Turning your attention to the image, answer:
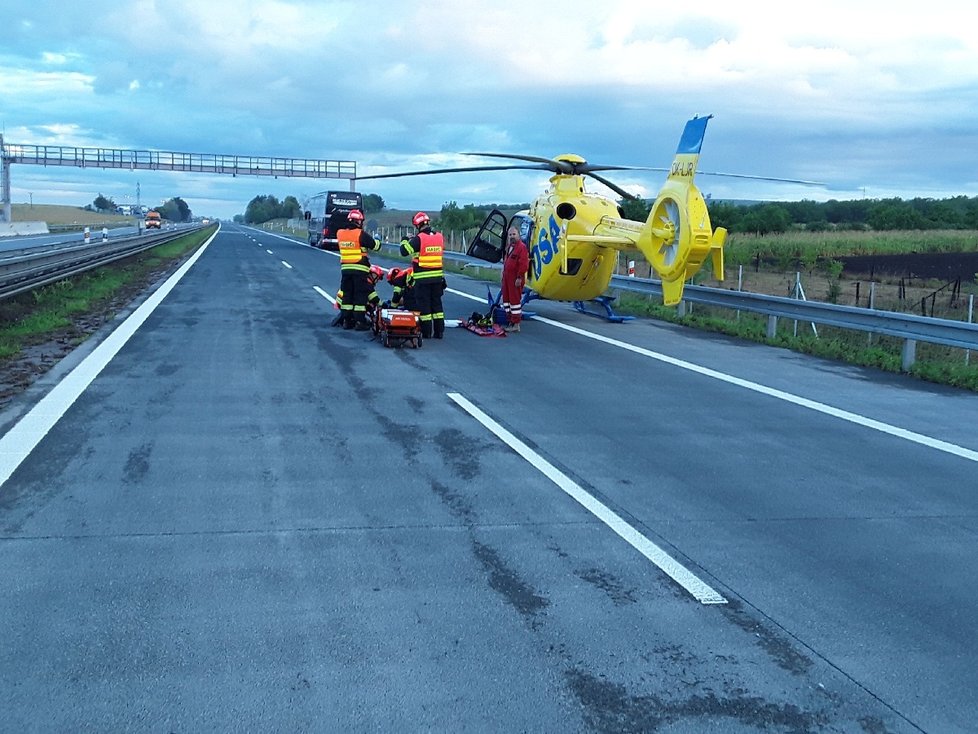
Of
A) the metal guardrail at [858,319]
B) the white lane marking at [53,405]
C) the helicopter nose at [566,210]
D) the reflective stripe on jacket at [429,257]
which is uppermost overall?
the helicopter nose at [566,210]

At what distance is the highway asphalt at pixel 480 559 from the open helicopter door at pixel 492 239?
27.8 ft

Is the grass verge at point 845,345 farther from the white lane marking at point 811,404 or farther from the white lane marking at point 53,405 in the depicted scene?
the white lane marking at point 53,405

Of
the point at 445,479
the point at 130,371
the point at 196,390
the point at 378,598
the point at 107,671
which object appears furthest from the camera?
the point at 130,371

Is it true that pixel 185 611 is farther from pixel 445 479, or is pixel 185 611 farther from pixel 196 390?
pixel 196 390

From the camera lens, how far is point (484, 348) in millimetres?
15141

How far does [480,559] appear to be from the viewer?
560 cm

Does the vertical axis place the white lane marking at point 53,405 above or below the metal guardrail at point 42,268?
below

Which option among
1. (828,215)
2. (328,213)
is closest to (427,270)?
(328,213)

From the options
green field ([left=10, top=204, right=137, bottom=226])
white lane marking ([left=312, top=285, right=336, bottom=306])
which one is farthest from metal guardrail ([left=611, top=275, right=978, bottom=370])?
green field ([left=10, top=204, right=137, bottom=226])

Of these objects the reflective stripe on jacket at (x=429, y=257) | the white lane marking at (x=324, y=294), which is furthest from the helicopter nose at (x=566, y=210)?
the white lane marking at (x=324, y=294)

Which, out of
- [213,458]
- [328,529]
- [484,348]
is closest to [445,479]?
[328,529]

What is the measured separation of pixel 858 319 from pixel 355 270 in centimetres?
808

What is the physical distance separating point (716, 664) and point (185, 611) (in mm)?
2552

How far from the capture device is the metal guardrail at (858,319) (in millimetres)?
12961
